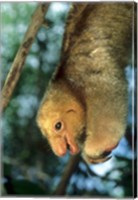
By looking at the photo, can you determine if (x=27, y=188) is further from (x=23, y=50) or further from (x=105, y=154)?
(x=23, y=50)

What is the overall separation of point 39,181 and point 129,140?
1.91 feet

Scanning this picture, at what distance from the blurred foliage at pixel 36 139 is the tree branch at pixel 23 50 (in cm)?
3

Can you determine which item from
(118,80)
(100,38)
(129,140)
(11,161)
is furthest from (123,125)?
(11,161)

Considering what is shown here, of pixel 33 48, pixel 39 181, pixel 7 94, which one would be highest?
pixel 33 48

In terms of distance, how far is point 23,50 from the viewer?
2582 mm

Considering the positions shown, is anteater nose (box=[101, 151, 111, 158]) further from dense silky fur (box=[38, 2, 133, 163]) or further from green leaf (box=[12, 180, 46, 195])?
green leaf (box=[12, 180, 46, 195])

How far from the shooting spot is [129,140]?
8.25ft

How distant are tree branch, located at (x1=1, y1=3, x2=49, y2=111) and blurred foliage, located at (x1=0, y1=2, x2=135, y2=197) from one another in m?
0.03

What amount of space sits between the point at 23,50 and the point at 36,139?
21.1 inches

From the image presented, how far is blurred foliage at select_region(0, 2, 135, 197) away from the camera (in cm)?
253

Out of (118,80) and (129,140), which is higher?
(118,80)

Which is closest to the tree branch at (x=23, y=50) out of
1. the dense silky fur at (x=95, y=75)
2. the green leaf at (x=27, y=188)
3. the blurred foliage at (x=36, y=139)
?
the blurred foliage at (x=36, y=139)

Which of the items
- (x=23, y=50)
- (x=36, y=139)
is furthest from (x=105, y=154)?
(x=23, y=50)

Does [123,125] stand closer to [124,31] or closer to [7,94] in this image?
[124,31]
